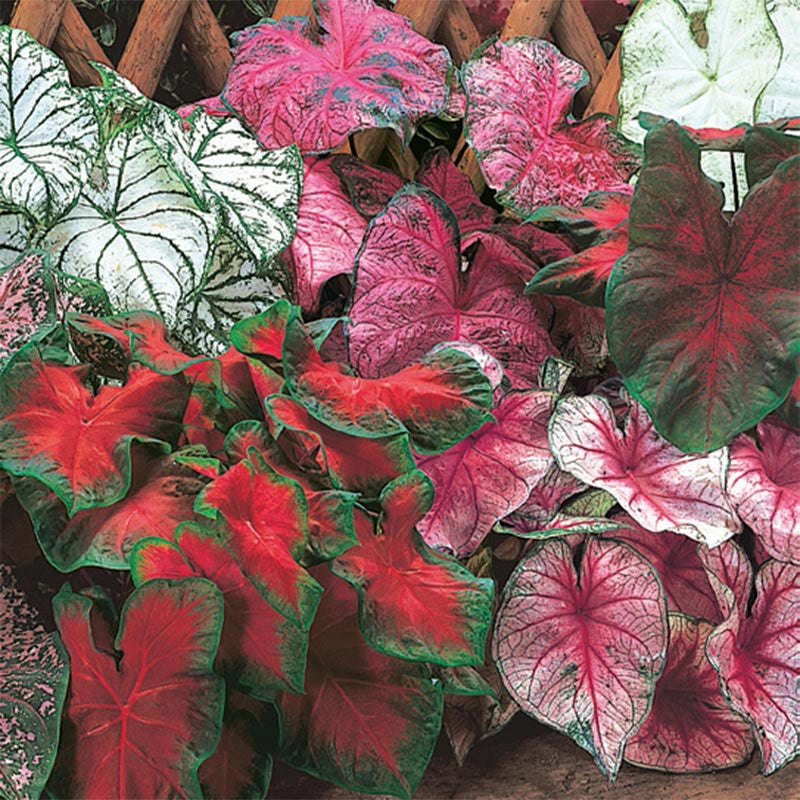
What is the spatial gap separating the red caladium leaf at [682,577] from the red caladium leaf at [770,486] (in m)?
0.10

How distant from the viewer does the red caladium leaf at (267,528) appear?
716 millimetres

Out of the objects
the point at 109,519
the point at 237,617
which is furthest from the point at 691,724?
the point at 109,519

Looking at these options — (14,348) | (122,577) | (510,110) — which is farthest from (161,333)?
(510,110)

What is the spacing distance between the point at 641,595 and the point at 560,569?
8 cm

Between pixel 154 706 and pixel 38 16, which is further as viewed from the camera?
pixel 38 16

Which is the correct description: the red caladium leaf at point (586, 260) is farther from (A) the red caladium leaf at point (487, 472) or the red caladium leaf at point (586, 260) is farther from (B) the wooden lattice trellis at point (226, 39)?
(B) the wooden lattice trellis at point (226, 39)

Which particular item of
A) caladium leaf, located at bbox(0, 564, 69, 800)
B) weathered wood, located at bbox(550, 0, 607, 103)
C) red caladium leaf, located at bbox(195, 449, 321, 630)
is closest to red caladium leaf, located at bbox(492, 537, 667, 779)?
red caladium leaf, located at bbox(195, 449, 321, 630)

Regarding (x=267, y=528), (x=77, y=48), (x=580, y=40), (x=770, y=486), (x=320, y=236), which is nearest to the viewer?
(x=267, y=528)

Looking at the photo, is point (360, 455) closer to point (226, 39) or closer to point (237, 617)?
point (237, 617)

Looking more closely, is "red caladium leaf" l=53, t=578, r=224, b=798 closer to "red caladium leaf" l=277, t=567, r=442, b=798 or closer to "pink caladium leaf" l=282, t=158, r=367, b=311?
"red caladium leaf" l=277, t=567, r=442, b=798

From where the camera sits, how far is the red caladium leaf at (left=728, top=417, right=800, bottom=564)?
94 centimetres

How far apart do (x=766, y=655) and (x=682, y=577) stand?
0.38 ft

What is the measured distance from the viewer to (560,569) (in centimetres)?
96

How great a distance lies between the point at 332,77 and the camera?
113cm
